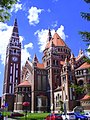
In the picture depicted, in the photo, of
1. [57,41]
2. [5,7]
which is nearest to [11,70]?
[57,41]

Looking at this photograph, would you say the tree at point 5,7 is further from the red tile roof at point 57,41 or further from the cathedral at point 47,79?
the red tile roof at point 57,41

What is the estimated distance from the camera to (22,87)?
70.6 metres

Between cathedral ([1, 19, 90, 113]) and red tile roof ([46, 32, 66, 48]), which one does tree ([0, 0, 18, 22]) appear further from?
red tile roof ([46, 32, 66, 48])

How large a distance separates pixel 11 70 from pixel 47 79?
15.5m

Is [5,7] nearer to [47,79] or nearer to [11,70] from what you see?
[47,79]

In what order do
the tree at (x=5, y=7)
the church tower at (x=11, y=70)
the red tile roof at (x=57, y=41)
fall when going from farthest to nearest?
1. the red tile roof at (x=57, y=41)
2. the church tower at (x=11, y=70)
3. the tree at (x=5, y=7)

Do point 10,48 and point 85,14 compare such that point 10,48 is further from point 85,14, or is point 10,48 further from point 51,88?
point 85,14

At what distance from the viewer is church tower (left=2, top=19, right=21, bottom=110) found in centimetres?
7688

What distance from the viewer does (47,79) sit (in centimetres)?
7325

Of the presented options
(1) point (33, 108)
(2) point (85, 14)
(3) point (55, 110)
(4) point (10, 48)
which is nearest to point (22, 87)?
(1) point (33, 108)

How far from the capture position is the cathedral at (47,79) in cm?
6065

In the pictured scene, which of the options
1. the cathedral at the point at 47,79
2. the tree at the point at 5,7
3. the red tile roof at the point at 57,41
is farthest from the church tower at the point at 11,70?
the tree at the point at 5,7

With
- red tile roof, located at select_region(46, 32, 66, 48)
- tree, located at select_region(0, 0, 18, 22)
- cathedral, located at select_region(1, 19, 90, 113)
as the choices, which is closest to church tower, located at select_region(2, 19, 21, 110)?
cathedral, located at select_region(1, 19, 90, 113)

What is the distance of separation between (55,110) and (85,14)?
166ft
